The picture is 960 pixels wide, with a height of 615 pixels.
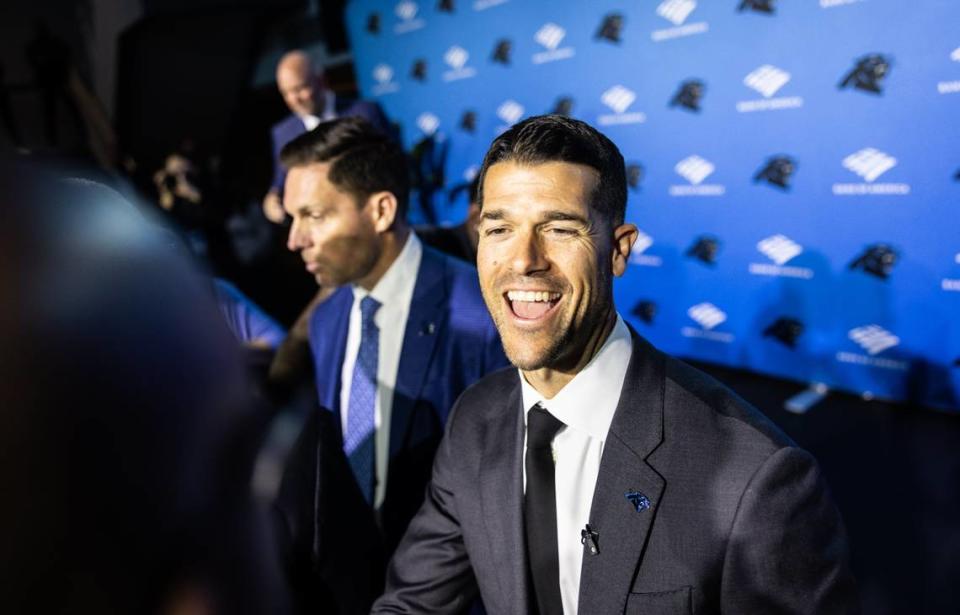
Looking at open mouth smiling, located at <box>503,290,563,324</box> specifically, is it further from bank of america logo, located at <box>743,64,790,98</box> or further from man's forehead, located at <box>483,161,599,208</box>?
bank of america logo, located at <box>743,64,790,98</box>

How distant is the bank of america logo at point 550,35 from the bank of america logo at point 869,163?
2.00 m

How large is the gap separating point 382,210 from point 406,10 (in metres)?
4.32

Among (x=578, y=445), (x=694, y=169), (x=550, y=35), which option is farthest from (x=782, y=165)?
(x=578, y=445)

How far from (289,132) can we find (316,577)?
328cm

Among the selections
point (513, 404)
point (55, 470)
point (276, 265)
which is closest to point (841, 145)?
point (513, 404)

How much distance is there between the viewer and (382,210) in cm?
217

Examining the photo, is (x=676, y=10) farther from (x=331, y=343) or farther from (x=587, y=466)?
(x=587, y=466)

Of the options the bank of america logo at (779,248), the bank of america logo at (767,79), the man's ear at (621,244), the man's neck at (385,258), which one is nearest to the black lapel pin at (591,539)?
the man's ear at (621,244)

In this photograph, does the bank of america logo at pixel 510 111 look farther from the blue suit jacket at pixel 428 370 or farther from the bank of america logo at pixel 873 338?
the blue suit jacket at pixel 428 370

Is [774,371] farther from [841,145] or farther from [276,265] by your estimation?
[276,265]

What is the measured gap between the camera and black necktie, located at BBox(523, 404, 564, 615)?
121 cm

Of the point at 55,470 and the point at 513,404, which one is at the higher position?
the point at 55,470

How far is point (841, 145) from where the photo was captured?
319 centimetres

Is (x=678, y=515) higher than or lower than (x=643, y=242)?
lower
